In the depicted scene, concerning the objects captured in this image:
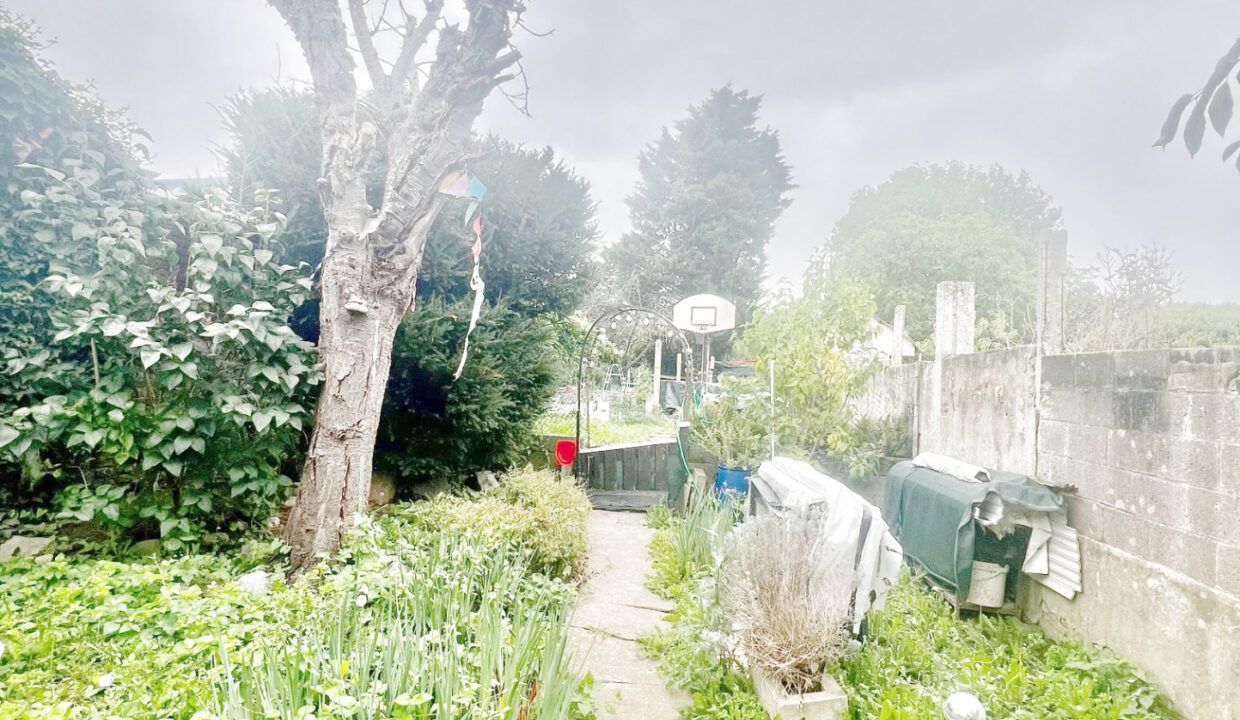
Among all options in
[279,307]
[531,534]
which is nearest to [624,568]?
[531,534]

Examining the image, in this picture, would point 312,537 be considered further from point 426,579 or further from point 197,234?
point 197,234

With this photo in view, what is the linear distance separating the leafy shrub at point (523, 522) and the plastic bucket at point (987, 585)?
2292mm

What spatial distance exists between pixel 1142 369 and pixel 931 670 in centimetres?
170

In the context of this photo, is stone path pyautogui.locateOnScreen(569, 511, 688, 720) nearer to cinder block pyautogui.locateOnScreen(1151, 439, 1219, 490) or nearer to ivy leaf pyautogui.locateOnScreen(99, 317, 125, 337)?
cinder block pyautogui.locateOnScreen(1151, 439, 1219, 490)

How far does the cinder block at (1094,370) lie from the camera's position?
9.32 feet

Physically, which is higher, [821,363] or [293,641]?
[821,363]

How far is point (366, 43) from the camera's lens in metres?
3.57

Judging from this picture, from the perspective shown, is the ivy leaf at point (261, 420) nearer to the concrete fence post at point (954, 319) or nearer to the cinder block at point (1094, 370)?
the cinder block at point (1094, 370)

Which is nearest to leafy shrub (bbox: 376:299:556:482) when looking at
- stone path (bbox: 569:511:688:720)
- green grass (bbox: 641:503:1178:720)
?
stone path (bbox: 569:511:688:720)

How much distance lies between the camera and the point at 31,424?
8.54ft

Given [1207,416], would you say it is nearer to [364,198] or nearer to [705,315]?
[364,198]

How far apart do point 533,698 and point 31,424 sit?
2.69 meters

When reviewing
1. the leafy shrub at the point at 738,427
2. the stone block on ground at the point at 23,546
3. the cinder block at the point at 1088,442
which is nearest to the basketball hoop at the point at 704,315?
the leafy shrub at the point at 738,427

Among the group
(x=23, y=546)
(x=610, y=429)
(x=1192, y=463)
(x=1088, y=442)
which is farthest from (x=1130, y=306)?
(x=23, y=546)
